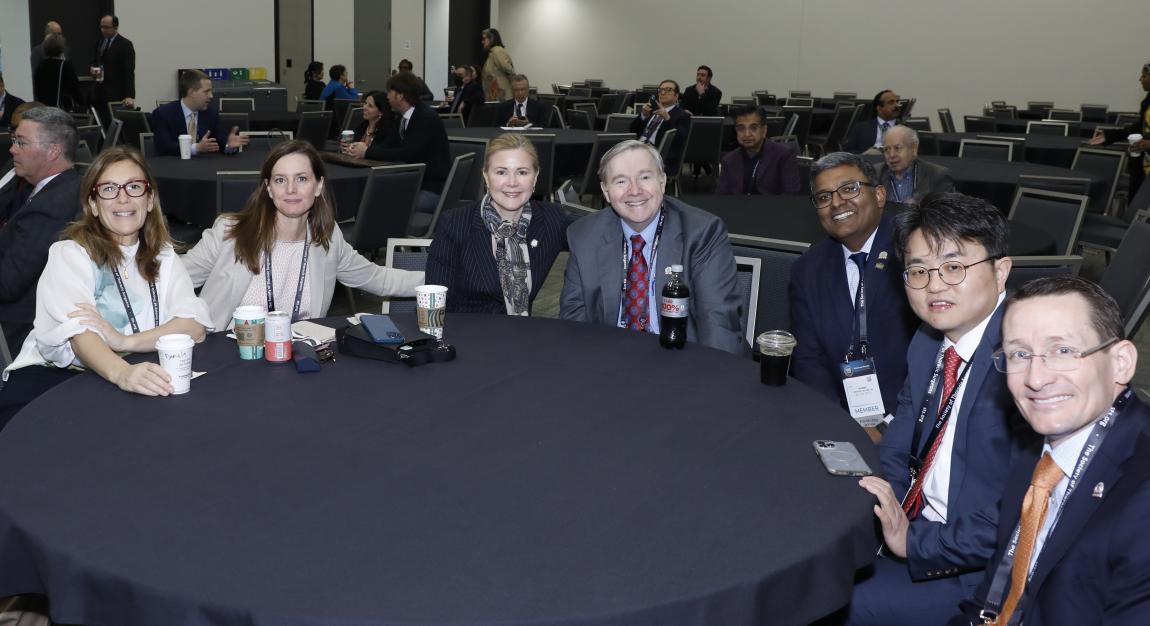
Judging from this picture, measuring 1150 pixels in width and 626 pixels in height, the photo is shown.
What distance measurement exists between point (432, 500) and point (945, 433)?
1.09 metres

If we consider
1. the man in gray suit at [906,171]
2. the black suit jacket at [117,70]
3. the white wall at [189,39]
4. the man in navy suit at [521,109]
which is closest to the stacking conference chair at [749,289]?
the man in gray suit at [906,171]

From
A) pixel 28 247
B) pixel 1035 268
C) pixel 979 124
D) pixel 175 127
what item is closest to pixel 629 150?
pixel 1035 268

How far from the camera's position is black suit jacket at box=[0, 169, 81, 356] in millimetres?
3348

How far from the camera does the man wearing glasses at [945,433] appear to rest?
2021mm

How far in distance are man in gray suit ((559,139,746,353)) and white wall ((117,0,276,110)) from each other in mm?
11996

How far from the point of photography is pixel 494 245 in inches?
134

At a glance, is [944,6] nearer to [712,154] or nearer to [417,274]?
[712,154]

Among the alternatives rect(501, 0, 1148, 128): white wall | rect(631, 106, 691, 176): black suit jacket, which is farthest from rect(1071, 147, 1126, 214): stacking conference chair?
rect(501, 0, 1148, 128): white wall

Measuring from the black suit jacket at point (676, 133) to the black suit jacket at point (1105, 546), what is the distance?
24.5 feet

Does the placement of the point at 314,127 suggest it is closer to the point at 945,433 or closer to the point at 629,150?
the point at 629,150

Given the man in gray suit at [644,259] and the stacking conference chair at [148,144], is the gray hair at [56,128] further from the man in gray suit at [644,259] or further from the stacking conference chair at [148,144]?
the stacking conference chair at [148,144]

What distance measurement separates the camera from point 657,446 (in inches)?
80.6

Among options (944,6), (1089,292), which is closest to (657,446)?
(1089,292)

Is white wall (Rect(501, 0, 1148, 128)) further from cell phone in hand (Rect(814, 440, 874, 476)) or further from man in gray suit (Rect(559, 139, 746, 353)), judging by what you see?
cell phone in hand (Rect(814, 440, 874, 476))
